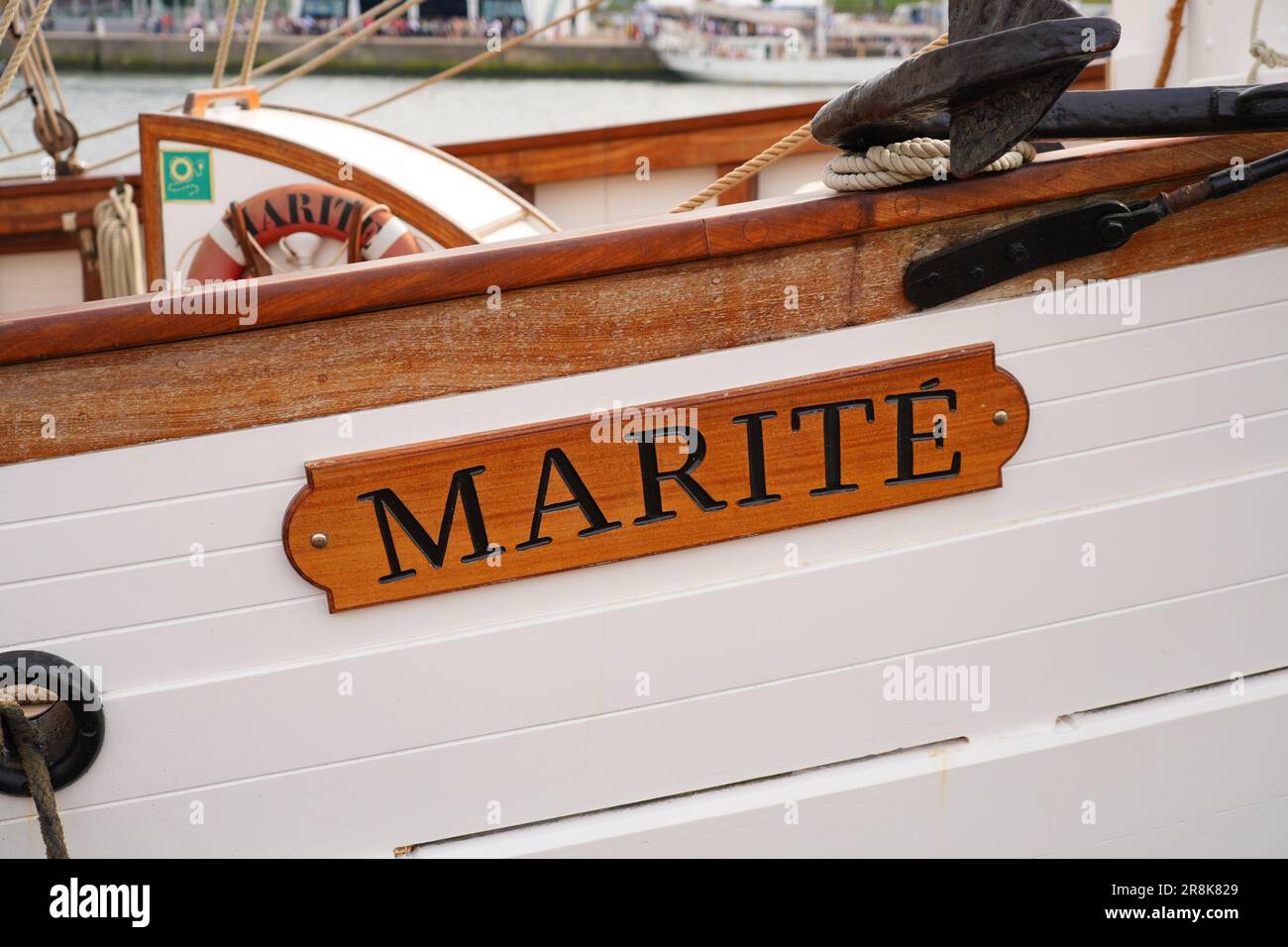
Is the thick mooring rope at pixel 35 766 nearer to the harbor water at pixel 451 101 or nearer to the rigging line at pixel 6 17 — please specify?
the rigging line at pixel 6 17

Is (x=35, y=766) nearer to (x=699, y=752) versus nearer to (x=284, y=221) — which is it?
(x=699, y=752)

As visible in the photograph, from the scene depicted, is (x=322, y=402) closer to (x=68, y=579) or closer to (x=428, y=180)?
(x=68, y=579)

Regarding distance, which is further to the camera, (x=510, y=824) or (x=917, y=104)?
(x=510, y=824)

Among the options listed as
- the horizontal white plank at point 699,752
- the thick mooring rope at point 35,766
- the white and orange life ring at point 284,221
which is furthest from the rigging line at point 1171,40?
the thick mooring rope at point 35,766

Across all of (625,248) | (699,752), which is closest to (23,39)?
(625,248)

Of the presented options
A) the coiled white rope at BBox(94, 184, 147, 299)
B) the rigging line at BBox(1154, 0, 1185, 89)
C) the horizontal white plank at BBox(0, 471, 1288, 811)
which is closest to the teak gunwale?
the horizontal white plank at BBox(0, 471, 1288, 811)

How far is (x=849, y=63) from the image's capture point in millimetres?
32688

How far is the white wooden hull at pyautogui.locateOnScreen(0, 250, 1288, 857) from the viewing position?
1913 mm

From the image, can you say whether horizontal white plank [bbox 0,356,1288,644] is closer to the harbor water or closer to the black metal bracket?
the black metal bracket

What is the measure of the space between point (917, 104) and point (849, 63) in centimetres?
3297

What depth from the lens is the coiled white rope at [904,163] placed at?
1924 mm

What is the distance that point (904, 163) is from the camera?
6.30ft

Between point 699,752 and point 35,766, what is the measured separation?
1.07 meters

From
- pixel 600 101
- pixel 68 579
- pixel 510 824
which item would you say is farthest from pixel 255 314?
pixel 600 101
